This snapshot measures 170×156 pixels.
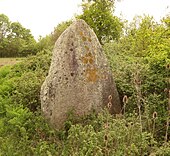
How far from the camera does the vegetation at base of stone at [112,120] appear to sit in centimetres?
574

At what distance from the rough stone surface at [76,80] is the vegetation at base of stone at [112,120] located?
25 cm

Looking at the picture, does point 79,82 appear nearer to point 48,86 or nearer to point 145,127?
point 48,86

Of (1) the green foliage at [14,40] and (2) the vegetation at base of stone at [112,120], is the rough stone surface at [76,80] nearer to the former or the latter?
(2) the vegetation at base of stone at [112,120]

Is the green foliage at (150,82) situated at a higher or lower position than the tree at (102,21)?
lower

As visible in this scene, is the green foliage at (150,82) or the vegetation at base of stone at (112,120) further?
the green foliage at (150,82)

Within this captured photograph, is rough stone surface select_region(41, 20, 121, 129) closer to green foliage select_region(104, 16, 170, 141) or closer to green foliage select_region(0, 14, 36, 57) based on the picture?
green foliage select_region(104, 16, 170, 141)

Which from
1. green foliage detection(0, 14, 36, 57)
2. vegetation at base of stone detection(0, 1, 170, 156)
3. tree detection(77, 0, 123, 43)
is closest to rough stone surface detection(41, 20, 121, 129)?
vegetation at base of stone detection(0, 1, 170, 156)

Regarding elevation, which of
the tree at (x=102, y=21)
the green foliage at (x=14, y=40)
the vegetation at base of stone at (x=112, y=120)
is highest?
the green foliage at (x=14, y=40)

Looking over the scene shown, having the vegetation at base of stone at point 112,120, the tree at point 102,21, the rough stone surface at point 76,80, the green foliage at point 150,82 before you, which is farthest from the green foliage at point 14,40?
the rough stone surface at point 76,80

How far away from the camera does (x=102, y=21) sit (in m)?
16.4

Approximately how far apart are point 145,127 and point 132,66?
6.78 ft

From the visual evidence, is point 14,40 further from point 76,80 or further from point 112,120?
point 112,120

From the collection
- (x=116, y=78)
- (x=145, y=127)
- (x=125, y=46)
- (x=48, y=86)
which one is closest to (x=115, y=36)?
(x=125, y=46)

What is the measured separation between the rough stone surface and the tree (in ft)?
26.9
